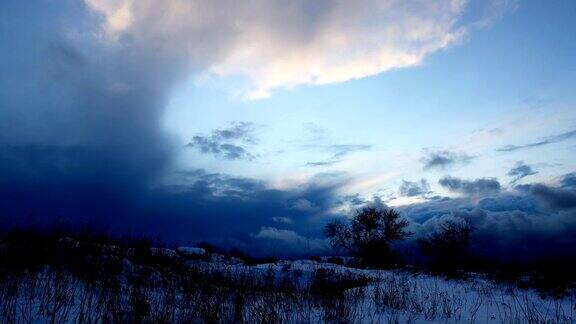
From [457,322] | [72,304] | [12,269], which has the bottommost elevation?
[457,322]

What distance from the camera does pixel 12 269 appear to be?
24.1 ft

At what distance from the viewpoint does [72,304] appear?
20.7 ft

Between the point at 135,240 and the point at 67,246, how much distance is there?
605cm

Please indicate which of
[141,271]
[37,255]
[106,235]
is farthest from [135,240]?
[37,255]

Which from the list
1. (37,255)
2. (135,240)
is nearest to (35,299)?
(37,255)

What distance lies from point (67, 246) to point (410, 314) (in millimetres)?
9634

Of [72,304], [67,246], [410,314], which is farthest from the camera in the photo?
[67,246]

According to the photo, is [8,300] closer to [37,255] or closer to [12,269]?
[12,269]

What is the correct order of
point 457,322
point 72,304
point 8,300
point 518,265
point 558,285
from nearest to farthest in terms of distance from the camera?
1. point 8,300
2. point 72,304
3. point 457,322
4. point 558,285
5. point 518,265

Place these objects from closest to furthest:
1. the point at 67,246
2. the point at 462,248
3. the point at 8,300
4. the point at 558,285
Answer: the point at 8,300 < the point at 67,246 < the point at 558,285 < the point at 462,248

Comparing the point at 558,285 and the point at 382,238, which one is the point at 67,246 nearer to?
the point at 558,285

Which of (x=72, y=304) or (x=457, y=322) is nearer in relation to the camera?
(x=72, y=304)

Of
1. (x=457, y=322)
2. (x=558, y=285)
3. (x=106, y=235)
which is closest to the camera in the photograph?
(x=457, y=322)

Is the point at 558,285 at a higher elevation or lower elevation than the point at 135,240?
lower
